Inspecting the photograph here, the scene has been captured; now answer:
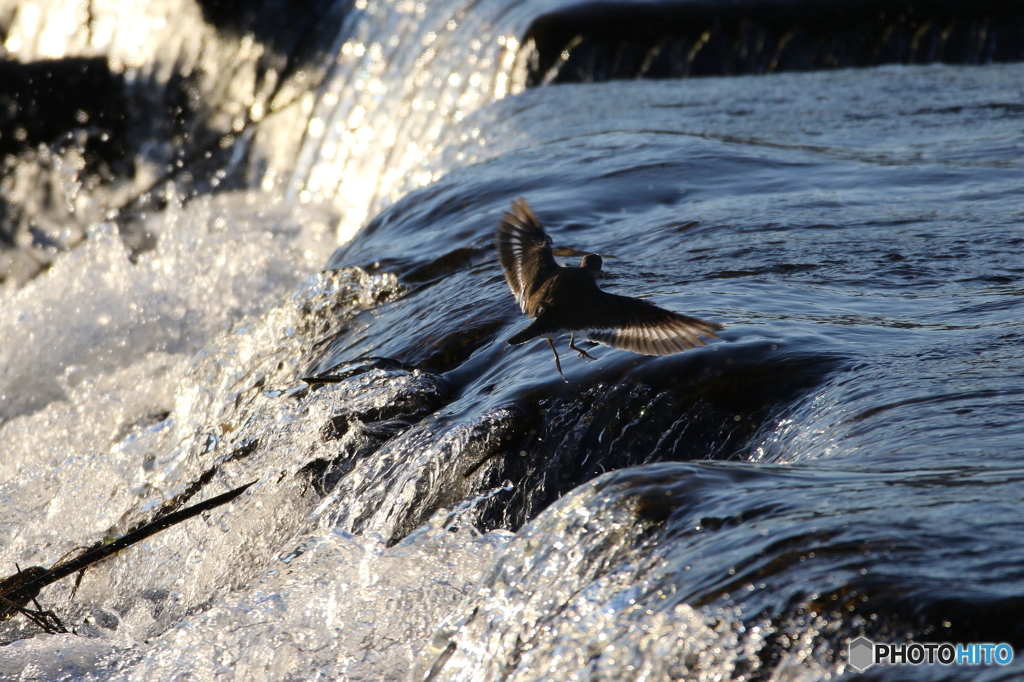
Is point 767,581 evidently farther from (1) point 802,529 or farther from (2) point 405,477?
(2) point 405,477

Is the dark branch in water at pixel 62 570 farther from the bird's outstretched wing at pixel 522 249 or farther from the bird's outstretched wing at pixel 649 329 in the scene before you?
the bird's outstretched wing at pixel 649 329

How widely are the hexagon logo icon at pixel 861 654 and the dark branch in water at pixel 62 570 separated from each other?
2.08 metres

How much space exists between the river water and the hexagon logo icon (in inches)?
0.6

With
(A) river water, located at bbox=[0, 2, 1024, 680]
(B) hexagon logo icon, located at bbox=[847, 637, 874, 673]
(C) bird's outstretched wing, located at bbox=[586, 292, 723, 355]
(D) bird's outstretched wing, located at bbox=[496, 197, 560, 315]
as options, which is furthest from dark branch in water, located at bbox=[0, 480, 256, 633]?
(B) hexagon logo icon, located at bbox=[847, 637, 874, 673]

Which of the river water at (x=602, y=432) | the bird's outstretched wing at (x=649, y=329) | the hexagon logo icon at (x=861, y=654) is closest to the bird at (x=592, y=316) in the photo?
the bird's outstretched wing at (x=649, y=329)

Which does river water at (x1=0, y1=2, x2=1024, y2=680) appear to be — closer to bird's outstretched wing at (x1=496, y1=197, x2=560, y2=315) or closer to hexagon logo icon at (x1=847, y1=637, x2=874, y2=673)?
hexagon logo icon at (x1=847, y1=637, x2=874, y2=673)

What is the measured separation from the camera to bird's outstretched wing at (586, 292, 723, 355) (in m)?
2.80

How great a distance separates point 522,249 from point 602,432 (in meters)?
0.68

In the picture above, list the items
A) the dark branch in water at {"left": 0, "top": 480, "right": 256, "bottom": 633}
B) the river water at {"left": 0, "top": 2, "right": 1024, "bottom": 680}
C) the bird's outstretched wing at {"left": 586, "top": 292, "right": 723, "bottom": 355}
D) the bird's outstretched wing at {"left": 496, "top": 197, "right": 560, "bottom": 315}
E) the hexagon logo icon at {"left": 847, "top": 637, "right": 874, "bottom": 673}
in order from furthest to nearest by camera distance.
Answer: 1. the bird's outstretched wing at {"left": 496, "top": 197, "right": 560, "bottom": 315}
2. the dark branch in water at {"left": 0, "top": 480, "right": 256, "bottom": 633}
3. the bird's outstretched wing at {"left": 586, "top": 292, "right": 723, "bottom": 355}
4. the river water at {"left": 0, "top": 2, "right": 1024, "bottom": 680}
5. the hexagon logo icon at {"left": 847, "top": 637, "right": 874, "bottom": 673}

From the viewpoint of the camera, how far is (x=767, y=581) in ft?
6.36

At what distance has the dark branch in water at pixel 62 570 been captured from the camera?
3.17 metres

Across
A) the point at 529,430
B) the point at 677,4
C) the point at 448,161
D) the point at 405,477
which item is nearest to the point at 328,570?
the point at 405,477

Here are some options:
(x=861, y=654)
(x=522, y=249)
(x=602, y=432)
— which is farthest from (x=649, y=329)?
(x=861, y=654)

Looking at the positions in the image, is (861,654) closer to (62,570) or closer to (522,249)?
(522,249)
